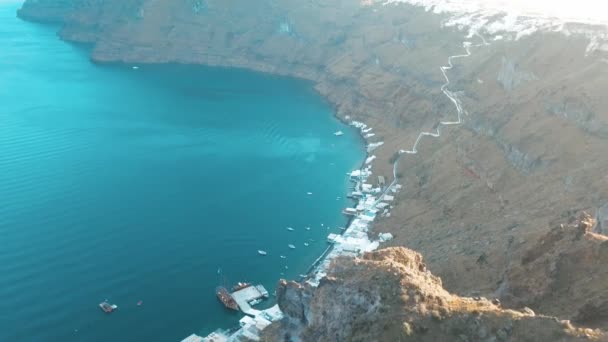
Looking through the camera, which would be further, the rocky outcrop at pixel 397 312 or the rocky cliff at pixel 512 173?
the rocky cliff at pixel 512 173

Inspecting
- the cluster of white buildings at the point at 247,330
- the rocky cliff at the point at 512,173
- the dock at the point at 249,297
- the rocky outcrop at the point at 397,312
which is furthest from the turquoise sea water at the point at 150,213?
the rocky outcrop at the point at 397,312

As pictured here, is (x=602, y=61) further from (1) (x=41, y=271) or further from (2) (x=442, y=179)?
(1) (x=41, y=271)

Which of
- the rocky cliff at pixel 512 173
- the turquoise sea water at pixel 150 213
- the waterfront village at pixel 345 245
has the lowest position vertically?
the turquoise sea water at pixel 150 213

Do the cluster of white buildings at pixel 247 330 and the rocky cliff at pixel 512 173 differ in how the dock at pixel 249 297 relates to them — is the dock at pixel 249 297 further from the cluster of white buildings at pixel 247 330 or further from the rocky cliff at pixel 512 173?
the rocky cliff at pixel 512 173

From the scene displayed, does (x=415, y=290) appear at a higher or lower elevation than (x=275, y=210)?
higher

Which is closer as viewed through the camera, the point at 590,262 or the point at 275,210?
the point at 590,262

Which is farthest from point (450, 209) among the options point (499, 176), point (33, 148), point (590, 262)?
point (33, 148)

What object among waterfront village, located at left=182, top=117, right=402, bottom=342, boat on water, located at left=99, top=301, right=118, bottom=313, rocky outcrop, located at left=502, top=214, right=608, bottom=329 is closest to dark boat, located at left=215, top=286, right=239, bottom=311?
waterfront village, located at left=182, top=117, right=402, bottom=342
